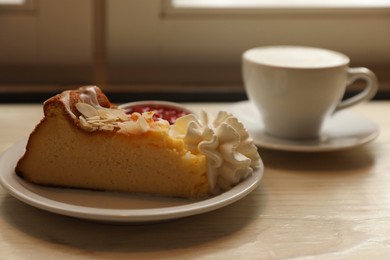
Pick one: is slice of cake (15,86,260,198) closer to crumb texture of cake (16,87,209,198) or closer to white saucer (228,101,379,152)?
crumb texture of cake (16,87,209,198)

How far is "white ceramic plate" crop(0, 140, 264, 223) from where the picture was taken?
654 millimetres

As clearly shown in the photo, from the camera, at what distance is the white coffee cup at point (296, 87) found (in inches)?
35.8

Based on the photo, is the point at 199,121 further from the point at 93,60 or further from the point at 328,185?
the point at 93,60

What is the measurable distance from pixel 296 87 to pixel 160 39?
38cm

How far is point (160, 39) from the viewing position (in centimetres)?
123

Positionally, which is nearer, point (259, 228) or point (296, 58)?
point (259, 228)

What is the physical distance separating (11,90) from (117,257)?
61 centimetres

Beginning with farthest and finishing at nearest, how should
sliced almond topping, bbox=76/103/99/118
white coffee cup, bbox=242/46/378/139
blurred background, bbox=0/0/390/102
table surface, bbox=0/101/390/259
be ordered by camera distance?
blurred background, bbox=0/0/390/102
white coffee cup, bbox=242/46/378/139
sliced almond topping, bbox=76/103/99/118
table surface, bbox=0/101/390/259

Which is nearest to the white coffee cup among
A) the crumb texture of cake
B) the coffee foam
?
the coffee foam

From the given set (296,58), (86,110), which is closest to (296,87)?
(296,58)

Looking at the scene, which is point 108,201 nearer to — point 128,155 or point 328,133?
point 128,155

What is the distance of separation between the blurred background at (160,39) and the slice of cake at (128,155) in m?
0.43

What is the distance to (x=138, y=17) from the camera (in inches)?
47.5

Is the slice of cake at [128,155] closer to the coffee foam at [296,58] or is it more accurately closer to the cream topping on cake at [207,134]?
the cream topping on cake at [207,134]
